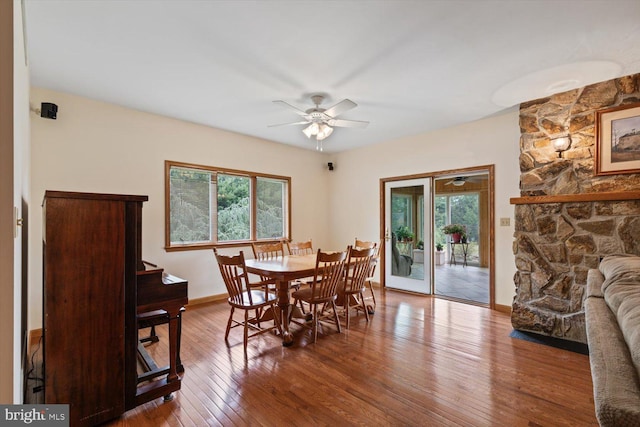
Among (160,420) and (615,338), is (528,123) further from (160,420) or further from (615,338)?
(160,420)

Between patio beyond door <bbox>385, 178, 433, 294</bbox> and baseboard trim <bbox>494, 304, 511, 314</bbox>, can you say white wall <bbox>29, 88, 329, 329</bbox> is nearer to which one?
patio beyond door <bbox>385, 178, 433, 294</bbox>

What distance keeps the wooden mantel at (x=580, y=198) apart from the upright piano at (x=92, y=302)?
12.3 feet

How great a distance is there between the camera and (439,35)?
219cm

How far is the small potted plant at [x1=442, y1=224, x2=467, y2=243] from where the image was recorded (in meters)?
7.73

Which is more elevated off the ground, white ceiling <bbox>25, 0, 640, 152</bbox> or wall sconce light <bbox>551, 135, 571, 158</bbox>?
white ceiling <bbox>25, 0, 640, 152</bbox>

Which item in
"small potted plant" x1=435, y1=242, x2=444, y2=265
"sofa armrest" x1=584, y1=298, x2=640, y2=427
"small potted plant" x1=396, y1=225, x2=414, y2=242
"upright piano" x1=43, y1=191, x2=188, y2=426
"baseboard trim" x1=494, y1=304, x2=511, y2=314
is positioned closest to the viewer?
"sofa armrest" x1=584, y1=298, x2=640, y2=427

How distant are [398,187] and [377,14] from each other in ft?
11.2

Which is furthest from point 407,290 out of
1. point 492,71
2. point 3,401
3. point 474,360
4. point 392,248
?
point 3,401

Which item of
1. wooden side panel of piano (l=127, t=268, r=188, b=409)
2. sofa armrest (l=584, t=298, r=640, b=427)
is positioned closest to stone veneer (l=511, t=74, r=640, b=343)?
sofa armrest (l=584, t=298, r=640, b=427)

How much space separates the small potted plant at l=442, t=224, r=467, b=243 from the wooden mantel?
4.71 m

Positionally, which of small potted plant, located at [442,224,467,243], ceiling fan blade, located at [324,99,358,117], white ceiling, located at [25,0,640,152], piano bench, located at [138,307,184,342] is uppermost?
white ceiling, located at [25,0,640,152]

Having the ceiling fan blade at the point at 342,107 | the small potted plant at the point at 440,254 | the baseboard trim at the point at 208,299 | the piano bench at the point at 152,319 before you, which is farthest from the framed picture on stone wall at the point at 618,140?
the small potted plant at the point at 440,254

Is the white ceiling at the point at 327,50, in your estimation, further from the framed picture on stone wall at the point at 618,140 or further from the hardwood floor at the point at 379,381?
the hardwood floor at the point at 379,381

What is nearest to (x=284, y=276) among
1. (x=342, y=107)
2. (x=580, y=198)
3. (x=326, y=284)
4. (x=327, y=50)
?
(x=326, y=284)
